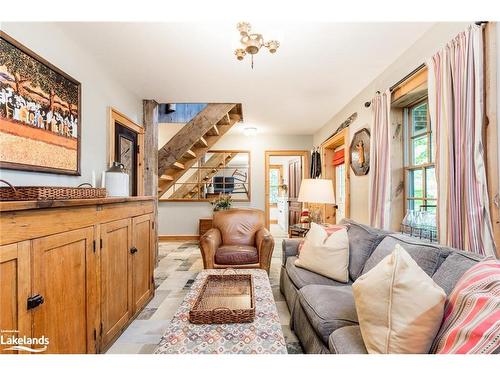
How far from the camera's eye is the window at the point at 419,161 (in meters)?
2.21

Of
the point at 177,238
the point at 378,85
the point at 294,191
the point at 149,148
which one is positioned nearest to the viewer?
the point at 378,85

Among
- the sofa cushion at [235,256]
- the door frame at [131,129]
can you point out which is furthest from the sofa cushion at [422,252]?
the door frame at [131,129]

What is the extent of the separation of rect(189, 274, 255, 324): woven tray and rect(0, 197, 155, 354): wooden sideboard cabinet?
0.66 m

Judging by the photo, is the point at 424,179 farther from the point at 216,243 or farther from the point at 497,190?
the point at 216,243

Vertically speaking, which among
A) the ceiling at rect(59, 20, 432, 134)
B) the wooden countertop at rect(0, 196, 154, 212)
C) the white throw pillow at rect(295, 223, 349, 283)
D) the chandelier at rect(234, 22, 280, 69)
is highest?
the ceiling at rect(59, 20, 432, 134)

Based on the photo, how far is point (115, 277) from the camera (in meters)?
1.78

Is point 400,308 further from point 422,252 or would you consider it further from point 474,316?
point 422,252

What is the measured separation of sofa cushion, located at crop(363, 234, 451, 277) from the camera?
1285 millimetres

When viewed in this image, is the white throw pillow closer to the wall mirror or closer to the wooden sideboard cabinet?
the wooden sideboard cabinet

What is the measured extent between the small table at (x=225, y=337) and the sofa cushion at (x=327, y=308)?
258 millimetres

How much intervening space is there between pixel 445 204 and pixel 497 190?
0.95ft

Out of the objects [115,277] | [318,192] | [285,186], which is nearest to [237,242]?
[318,192]

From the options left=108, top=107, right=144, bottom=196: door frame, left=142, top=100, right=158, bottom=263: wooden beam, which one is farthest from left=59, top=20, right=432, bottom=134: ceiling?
left=108, top=107, right=144, bottom=196: door frame

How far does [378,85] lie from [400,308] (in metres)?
2.64
